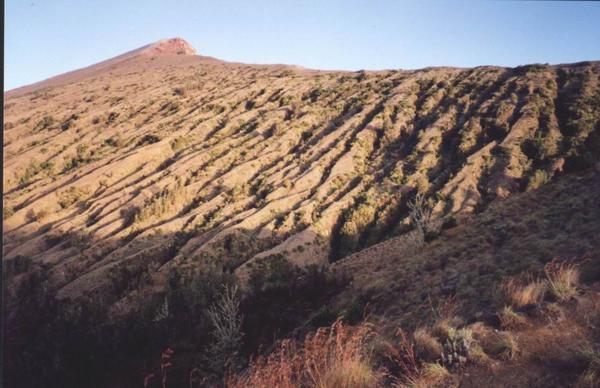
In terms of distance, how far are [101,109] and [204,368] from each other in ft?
92.5

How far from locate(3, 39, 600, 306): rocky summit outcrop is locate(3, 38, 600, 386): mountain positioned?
0.10m

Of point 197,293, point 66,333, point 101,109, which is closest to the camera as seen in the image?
point 66,333

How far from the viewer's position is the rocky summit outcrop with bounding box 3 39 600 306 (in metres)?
14.5

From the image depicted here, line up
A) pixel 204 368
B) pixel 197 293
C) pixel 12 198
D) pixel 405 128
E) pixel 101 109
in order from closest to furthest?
pixel 204 368, pixel 197 293, pixel 12 198, pixel 405 128, pixel 101 109

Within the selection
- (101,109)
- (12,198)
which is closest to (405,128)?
(12,198)

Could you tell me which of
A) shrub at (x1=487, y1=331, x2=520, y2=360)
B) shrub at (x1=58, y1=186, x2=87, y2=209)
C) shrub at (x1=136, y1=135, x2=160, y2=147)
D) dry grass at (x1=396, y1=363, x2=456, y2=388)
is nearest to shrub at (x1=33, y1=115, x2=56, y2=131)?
shrub at (x1=136, y1=135, x2=160, y2=147)

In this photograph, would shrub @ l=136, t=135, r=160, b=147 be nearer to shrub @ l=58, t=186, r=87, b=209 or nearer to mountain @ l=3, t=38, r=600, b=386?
mountain @ l=3, t=38, r=600, b=386

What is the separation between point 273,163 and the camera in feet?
68.9

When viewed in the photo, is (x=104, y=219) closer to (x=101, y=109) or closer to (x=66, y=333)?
(x=66, y=333)

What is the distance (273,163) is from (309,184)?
3.37m

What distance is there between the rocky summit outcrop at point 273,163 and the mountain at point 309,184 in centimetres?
10

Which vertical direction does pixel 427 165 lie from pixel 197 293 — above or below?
above

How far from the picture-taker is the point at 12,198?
18250 mm

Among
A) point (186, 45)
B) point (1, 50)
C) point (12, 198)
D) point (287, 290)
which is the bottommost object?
point (287, 290)
